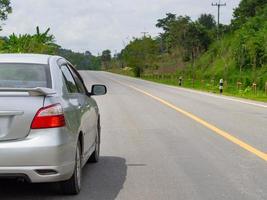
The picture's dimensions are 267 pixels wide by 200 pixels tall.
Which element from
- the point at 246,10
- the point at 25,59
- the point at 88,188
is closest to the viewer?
the point at 88,188

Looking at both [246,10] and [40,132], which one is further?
[246,10]

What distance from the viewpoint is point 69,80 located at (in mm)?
7453

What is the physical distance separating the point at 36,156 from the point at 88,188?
50.8 inches

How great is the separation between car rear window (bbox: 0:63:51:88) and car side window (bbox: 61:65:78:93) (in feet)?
1.05

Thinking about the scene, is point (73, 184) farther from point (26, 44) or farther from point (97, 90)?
point (26, 44)

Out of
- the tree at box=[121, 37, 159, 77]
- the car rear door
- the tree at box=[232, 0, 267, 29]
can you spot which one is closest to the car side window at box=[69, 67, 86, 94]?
the car rear door

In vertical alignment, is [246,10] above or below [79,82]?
above

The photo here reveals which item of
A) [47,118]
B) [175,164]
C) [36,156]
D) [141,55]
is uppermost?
[47,118]

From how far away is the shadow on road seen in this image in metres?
6.70

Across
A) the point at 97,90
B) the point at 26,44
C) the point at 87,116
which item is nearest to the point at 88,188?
the point at 87,116

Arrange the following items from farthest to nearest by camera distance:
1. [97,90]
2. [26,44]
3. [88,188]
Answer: [26,44] → [97,90] → [88,188]

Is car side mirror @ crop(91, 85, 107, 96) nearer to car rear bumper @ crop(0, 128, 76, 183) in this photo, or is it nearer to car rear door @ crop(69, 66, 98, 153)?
car rear door @ crop(69, 66, 98, 153)

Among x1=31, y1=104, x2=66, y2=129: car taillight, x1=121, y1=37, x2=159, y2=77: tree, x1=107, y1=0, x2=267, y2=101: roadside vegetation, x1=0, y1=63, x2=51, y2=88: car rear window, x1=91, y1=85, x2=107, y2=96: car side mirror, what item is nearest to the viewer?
x1=31, y1=104, x2=66, y2=129: car taillight

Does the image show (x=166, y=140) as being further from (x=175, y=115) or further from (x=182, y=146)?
(x=175, y=115)
